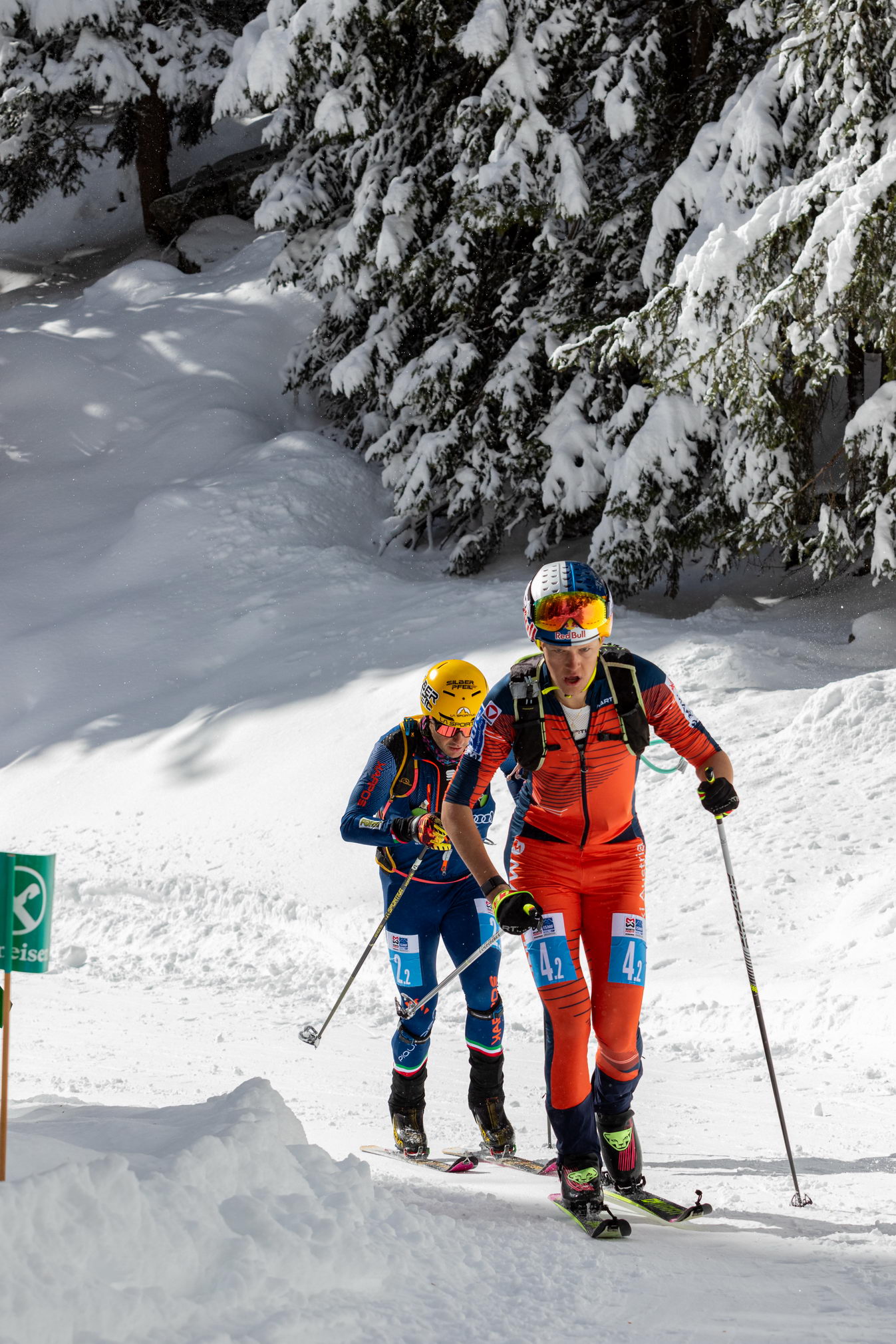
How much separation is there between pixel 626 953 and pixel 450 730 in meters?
1.33

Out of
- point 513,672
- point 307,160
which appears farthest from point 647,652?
point 307,160

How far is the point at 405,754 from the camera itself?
5.29 meters

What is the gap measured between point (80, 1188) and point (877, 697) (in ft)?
24.7

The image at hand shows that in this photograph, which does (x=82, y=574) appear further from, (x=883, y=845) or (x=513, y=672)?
(x=513, y=672)

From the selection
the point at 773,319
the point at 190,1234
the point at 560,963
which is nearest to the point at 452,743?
the point at 560,963

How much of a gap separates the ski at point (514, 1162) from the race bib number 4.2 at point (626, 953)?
96cm

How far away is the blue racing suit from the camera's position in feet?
17.0

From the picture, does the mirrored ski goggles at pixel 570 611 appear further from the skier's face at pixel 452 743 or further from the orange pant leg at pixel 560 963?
the skier's face at pixel 452 743

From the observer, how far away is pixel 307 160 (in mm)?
17281

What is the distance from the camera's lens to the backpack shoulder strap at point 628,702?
13.7 feet

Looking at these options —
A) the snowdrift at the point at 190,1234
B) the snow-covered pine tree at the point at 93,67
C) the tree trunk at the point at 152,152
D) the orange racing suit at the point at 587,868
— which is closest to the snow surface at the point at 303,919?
the snowdrift at the point at 190,1234

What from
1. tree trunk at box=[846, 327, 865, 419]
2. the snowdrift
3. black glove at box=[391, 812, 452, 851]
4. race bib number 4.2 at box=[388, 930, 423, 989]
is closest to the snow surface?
the snowdrift

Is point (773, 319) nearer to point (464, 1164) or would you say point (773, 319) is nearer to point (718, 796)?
point (718, 796)

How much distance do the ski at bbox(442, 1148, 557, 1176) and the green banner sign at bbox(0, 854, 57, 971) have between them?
2.17 metres
